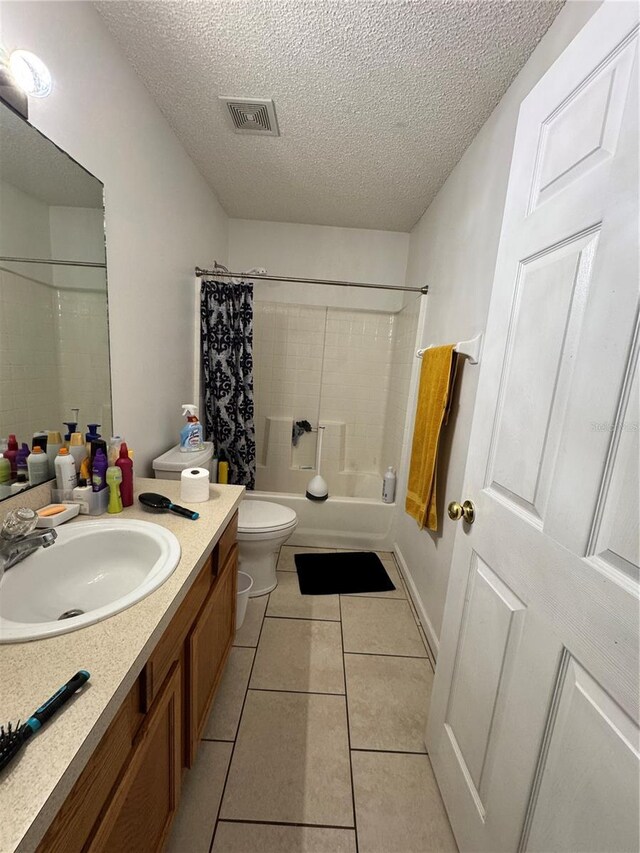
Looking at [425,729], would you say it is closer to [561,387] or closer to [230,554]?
[230,554]

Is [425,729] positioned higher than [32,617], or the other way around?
[32,617]

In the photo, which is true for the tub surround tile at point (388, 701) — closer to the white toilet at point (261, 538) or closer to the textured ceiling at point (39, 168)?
the white toilet at point (261, 538)

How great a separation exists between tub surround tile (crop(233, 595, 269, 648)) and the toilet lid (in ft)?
Answer: 1.45

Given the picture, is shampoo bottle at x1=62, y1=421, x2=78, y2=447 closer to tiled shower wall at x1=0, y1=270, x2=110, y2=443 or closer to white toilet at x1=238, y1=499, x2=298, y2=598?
tiled shower wall at x1=0, y1=270, x2=110, y2=443

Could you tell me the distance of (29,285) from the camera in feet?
3.05

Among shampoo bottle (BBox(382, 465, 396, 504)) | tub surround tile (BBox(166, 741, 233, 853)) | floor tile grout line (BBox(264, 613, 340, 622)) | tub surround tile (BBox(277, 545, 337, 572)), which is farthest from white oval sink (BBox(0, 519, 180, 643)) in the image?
shampoo bottle (BBox(382, 465, 396, 504))

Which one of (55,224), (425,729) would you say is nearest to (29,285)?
(55,224)

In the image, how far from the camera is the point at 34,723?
450 mm

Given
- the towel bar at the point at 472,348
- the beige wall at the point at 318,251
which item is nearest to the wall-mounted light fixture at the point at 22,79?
the towel bar at the point at 472,348

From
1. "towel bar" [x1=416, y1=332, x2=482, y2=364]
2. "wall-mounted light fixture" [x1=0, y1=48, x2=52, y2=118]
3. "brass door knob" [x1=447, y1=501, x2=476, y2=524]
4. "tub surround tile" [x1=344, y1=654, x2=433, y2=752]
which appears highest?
"wall-mounted light fixture" [x1=0, y1=48, x2=52, y2=118]

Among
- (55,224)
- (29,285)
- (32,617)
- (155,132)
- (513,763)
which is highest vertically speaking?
(155,132)

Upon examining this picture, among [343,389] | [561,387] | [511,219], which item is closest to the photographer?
[561,387]

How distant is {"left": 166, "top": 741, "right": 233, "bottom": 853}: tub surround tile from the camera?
0.95m

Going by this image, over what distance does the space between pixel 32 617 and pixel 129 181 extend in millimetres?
1496
